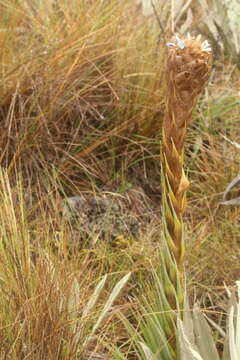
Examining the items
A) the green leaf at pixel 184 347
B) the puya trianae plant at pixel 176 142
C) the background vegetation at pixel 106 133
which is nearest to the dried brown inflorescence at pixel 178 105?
the puya trianae plant at pixel 176 142

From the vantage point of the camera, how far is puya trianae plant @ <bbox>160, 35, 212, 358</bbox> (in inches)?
63.0

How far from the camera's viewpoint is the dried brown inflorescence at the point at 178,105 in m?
1.60

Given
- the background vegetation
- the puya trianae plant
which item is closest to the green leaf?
the puya trianae plant

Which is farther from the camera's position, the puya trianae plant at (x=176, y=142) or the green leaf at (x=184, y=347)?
the green leaf at (x=184, y=347)

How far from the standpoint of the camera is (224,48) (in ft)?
14.8

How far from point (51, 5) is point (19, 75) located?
Result: 724 millimetres

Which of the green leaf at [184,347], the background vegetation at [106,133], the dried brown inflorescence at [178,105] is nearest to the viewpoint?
the dried brown inflorescence at [178,105]

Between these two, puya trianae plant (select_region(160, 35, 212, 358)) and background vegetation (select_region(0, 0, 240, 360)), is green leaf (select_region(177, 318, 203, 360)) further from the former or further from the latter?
background vegetation (select_region(0, 0, 240, 360))

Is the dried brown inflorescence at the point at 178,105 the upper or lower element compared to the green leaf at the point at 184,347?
upper

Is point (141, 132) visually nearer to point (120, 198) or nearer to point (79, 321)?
point (120, 198)

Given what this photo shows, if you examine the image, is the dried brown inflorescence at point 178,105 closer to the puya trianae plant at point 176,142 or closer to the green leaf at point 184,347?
the puya trianae plant at point 176,142

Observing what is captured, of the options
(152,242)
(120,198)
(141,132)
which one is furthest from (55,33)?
(152,242)

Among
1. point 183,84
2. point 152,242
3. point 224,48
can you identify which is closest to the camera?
point 183,84

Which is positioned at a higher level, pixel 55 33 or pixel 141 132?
pixel 55 33
